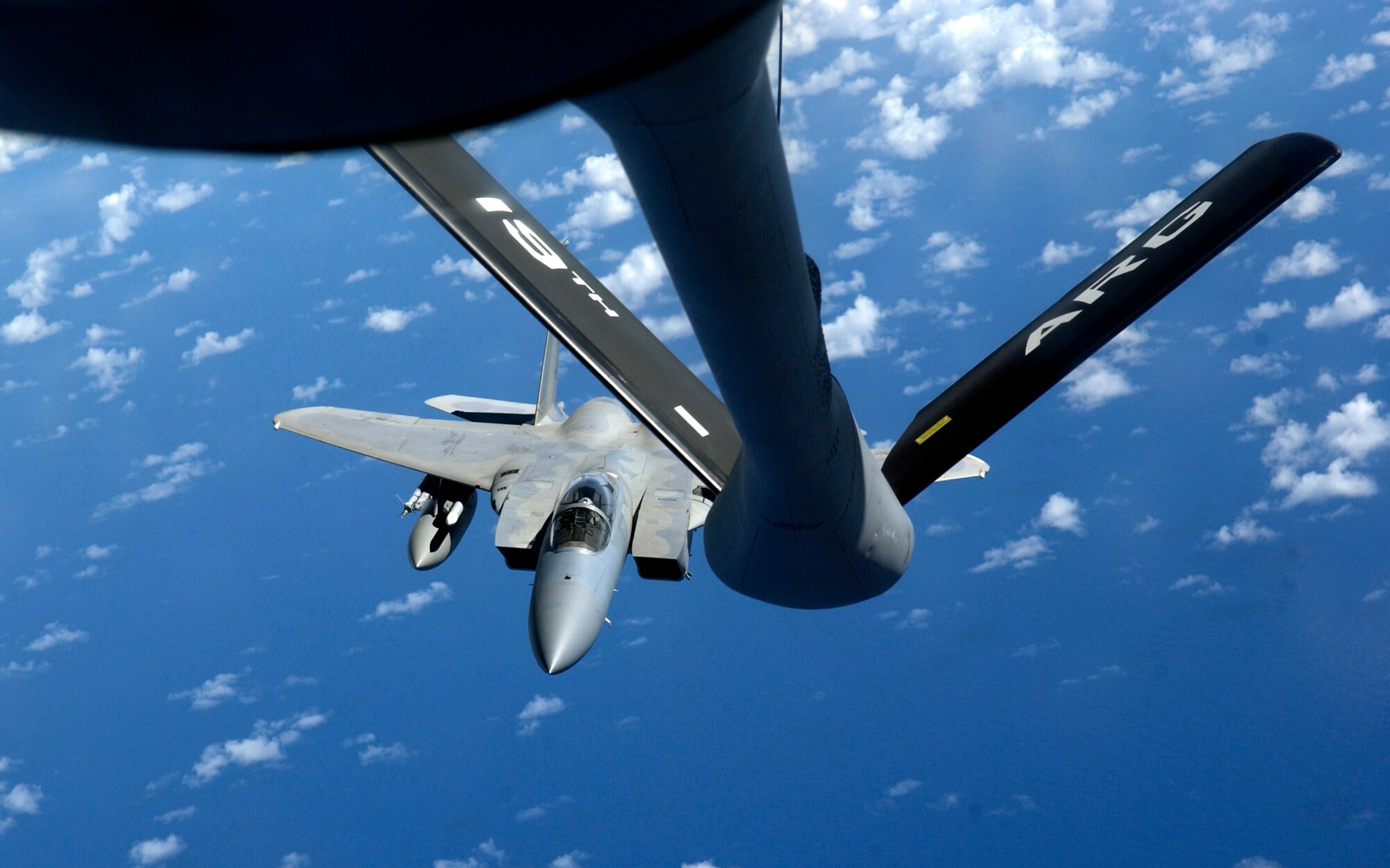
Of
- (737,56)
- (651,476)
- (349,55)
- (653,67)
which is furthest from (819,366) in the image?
(651,476)

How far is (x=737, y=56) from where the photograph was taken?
4648 mm

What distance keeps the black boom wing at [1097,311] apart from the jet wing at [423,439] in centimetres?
1274

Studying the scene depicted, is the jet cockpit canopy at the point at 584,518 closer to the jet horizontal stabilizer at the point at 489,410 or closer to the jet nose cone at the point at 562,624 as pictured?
the jet nose cone at the point at 562,624

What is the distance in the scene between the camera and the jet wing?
22609mm

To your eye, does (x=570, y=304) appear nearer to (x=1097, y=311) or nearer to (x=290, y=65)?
(x=1097, y=311)

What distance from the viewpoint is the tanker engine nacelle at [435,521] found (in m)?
23.1

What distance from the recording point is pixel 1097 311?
37.9ft

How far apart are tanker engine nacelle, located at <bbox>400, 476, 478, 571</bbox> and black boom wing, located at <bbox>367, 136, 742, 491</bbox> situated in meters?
11.1

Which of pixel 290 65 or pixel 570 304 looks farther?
pixel 570 304

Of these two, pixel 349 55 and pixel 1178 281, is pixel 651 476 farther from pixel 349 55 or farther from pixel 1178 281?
pixel 349 55

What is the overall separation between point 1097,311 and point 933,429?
6.92ft

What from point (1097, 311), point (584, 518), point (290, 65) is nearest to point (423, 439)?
point (584, 518)

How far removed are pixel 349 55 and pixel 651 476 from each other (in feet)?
64.4

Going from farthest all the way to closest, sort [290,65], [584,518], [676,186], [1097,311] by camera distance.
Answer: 1. [584,518]
2. [1097,311]
3. [676,186]
4. [290,65]
